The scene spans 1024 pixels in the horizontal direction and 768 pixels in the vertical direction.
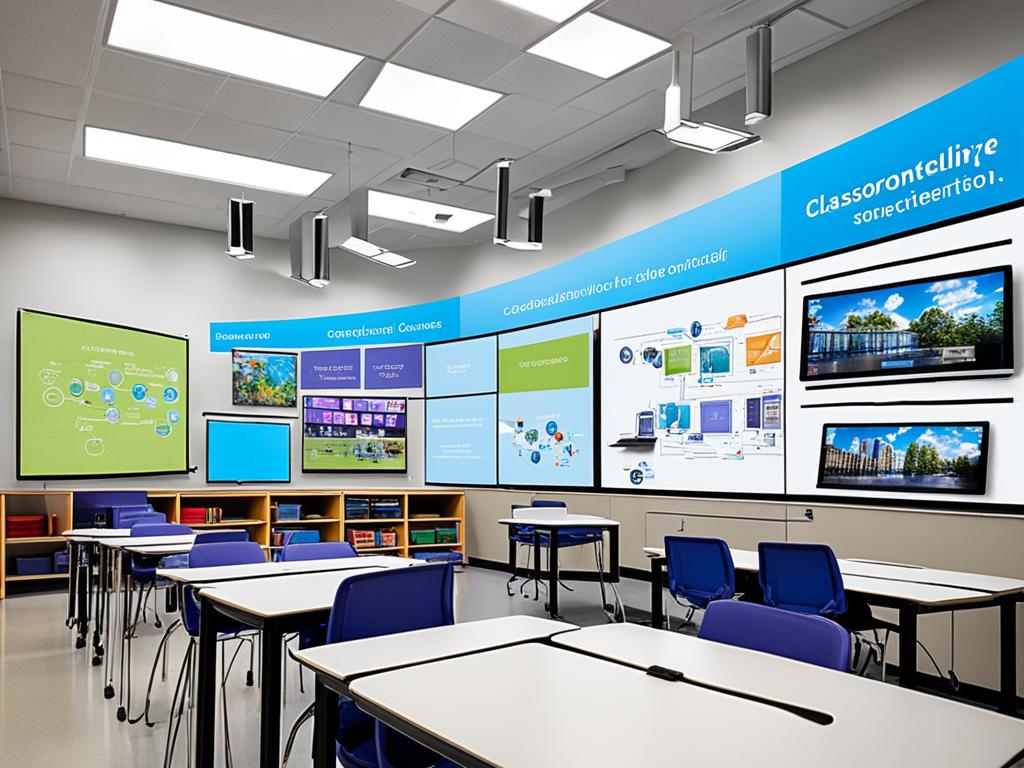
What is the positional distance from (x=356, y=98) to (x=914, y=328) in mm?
4290

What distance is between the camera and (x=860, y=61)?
17.4 ft

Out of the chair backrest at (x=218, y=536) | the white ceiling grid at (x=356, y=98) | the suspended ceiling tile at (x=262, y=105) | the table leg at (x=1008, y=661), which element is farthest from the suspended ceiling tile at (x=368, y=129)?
the table leg at (x=1008, y=661)

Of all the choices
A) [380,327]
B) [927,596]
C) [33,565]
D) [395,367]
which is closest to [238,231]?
[380,327]

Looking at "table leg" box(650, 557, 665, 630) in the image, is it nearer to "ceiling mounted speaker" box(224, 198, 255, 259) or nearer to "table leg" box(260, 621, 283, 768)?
"table leg" box(260, 621, 283, 768)

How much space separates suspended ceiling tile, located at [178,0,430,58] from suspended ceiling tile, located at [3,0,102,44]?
0.65 meters

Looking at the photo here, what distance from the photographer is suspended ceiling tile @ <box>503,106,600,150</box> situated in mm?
6496

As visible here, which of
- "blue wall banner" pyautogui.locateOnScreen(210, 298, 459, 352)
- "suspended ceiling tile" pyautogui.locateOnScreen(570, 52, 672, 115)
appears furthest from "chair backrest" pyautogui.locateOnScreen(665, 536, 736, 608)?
"blue wall banner" pyautogui.locateOnScreen(210, 298, 459, 352)

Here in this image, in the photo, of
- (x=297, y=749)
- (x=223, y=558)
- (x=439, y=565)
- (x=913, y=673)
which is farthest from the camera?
(x=223, y=558)

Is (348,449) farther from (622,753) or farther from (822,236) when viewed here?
(622,753)

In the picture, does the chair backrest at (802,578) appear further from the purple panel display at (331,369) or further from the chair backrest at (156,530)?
the purple panel display at (331,369)

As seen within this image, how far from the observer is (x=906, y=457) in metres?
4.70

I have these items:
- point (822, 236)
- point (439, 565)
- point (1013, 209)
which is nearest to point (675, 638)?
point (439, 565)

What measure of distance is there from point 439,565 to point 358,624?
38 centimetres

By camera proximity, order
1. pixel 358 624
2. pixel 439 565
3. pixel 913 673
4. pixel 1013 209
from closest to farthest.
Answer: pixel 358 624
pixel 439 565
pixel 913 673
pixel 1013 209
